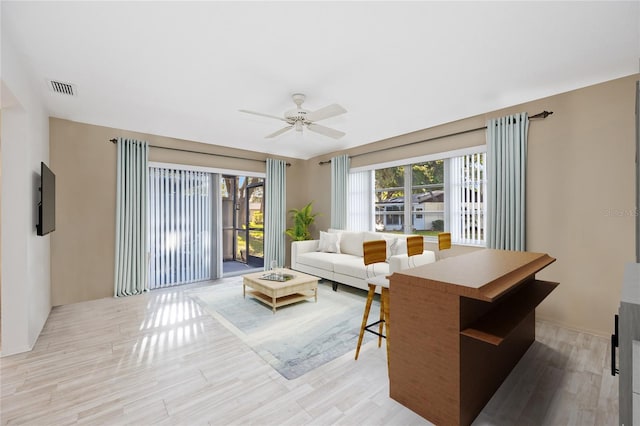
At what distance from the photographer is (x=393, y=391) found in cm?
183

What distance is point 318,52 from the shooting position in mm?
2289

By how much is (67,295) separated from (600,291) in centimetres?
633

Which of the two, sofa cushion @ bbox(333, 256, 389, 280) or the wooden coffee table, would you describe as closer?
the wooden coffee table

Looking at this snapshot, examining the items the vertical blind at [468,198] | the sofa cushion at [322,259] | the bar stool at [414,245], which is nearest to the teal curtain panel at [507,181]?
the vertical blind at [468,198]

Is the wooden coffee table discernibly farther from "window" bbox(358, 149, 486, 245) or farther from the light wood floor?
"window" bbox(358, 149, 486, 245)

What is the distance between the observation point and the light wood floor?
67.2 inches

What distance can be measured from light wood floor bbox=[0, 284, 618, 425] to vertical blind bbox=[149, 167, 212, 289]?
1.85 metres

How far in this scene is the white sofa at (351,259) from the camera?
152 inches

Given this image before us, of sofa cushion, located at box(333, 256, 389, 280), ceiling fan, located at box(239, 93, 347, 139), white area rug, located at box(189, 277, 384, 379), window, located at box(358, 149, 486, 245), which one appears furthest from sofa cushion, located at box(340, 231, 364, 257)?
ceiling fan, located at box(239, 93, 347, 139)

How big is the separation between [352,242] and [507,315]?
10.9 ft

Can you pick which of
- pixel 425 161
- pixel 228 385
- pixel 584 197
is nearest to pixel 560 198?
pixel 584 197

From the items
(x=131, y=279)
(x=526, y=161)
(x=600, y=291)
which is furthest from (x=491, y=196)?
(x=131, y=279)

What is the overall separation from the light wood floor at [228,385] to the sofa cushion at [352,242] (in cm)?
240

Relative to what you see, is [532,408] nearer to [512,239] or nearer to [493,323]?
[493,323]
